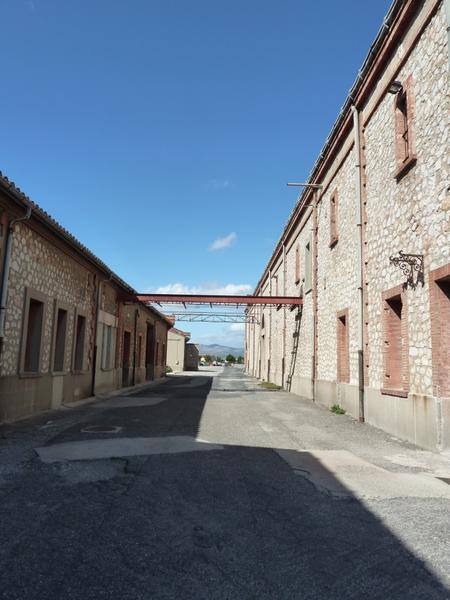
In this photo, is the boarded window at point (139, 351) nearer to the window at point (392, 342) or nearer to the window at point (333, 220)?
the window at point (333, 220)

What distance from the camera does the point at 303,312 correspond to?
20141mm

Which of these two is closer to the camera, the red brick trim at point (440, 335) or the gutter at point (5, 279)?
the red brick trim at point (440, 335)

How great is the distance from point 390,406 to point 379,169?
513 cm

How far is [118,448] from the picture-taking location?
7078mm

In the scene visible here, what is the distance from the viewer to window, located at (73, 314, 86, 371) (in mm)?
14781

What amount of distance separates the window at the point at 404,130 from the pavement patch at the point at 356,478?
5380mm

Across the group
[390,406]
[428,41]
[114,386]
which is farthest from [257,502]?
[114,386]

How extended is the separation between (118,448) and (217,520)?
130 inches

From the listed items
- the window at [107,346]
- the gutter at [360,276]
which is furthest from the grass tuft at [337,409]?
the window at [107,346]

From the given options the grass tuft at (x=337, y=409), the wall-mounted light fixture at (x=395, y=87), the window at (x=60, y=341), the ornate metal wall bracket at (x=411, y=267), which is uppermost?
the wall-mounted light fixture at (x=395, y=87)

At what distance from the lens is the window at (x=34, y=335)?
11.3 meters

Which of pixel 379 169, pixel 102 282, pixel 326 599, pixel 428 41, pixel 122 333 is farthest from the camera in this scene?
pixel 122 333

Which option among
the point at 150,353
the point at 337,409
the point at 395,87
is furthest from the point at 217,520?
the point at 150,353

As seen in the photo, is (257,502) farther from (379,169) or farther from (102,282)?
(102,282)
